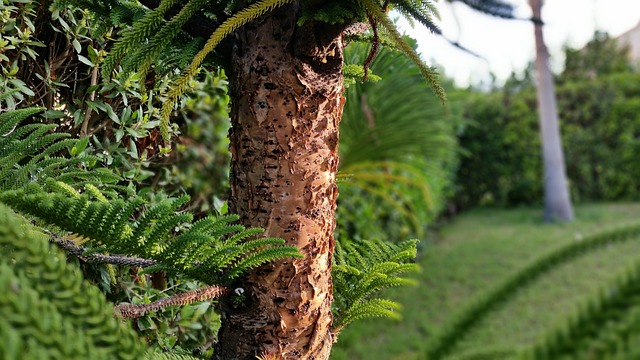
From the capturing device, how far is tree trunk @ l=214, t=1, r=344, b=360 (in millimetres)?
1021

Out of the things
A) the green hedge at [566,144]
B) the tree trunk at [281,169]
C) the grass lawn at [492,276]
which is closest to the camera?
the tree trunk at [281,169]

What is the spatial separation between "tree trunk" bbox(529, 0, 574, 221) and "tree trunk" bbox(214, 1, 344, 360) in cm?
1101

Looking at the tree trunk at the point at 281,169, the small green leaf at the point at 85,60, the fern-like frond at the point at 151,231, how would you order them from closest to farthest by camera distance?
the fern-like frond at the point at 151,231, the tree trunk at the point at 281,169, the small green leaf at the point at 85,60

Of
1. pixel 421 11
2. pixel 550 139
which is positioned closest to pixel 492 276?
pixel 550 139

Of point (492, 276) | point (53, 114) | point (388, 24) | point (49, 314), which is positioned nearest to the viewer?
point (49, 314)

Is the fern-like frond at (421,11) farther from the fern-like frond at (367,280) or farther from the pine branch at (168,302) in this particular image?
the pine branch at (168,302)

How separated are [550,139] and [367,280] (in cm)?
1100

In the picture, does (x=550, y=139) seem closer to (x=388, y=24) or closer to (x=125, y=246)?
(x=388, y=24)

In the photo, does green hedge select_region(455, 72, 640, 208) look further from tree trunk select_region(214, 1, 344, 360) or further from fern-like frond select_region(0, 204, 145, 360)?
fern-like frond select_region(0, 204, 145, 360)

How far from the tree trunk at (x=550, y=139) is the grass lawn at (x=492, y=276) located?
17.7 inches

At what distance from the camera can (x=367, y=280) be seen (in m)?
1.14

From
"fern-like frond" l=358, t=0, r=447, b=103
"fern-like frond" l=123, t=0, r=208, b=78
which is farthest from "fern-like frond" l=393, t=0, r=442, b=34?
"fern-like frond" l=123, t=0, r=208, b=78

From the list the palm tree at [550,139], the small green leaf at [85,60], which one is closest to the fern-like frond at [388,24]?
the small green leaf at [85,60]

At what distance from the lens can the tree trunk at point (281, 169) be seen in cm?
102
